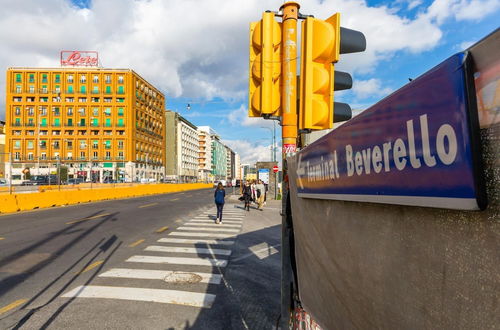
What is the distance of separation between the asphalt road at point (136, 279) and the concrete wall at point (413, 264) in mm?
3104

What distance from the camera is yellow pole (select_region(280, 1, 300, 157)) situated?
310 centimetres

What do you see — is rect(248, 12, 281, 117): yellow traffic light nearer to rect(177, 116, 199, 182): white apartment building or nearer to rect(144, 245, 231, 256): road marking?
rect(144, 245, 231, 256): road marking

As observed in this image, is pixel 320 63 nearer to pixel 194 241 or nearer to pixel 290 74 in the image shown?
pixel 290 74

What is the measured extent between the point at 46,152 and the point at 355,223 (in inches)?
3639

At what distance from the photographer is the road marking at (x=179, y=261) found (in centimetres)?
726

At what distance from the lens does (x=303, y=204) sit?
7.97 ft

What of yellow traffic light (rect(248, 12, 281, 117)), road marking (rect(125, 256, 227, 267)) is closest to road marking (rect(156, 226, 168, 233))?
road marking (rect(125, 256, 227, 267))

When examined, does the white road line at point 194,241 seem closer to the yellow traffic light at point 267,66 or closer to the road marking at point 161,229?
the road marking at point 161,229

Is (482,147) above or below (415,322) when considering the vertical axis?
above

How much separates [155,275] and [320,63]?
5305 mm

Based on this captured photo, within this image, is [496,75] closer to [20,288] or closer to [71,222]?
[20,288]

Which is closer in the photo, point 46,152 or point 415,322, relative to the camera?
point 415,322

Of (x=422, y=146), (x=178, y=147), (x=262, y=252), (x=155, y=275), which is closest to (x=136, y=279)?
(x=155, y=275)

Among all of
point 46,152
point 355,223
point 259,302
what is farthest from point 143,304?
point 46,152
